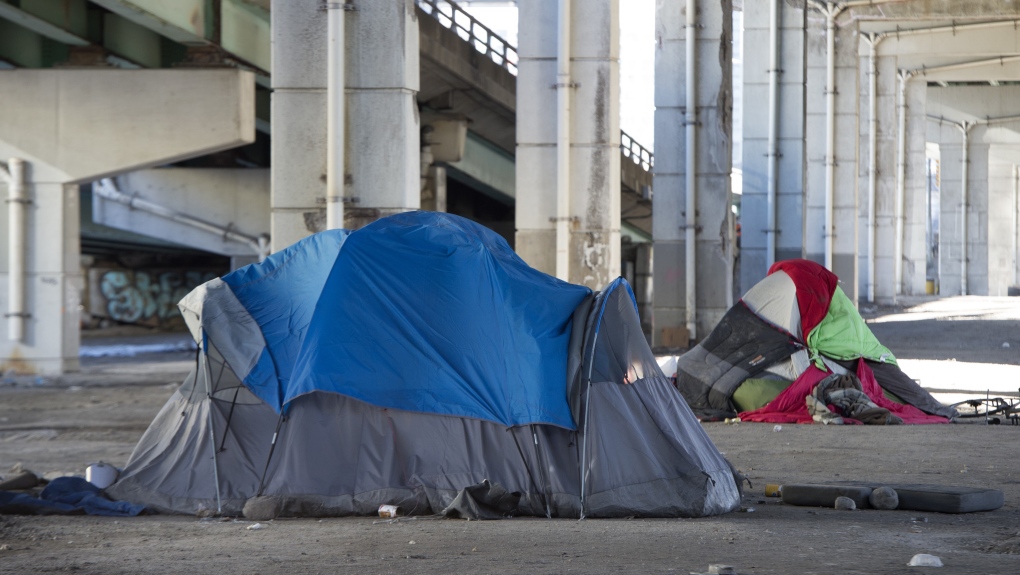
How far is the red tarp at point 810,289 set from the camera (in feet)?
52.2

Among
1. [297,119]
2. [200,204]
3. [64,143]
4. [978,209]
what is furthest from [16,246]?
[978,209]

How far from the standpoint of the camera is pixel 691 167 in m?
27.0

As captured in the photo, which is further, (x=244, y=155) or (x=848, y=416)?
(x=244, y=155)

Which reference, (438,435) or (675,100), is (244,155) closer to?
(675,100)

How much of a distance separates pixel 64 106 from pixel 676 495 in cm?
1586

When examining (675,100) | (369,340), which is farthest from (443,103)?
(369,340)

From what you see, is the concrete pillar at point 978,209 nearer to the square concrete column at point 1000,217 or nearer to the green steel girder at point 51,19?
the square concrete column at point 1000,217

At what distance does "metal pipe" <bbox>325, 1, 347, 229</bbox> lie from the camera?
1455cm

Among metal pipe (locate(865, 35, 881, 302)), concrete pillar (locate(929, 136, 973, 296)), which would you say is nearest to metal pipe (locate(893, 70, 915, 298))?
metal pipe (locate(865, 35, 881, 302))

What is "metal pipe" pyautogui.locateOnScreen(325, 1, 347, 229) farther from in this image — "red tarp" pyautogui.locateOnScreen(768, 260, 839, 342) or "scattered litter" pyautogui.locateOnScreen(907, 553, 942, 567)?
"scattered litter" pyautogui.locateOnScreen(907, 553, 942, 567)

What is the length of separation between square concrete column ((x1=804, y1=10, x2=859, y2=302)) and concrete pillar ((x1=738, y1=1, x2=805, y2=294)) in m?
5.88

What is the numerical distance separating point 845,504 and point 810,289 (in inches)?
284

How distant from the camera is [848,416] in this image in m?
Result: 15.2

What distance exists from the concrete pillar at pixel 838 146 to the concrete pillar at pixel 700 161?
13.4 m
